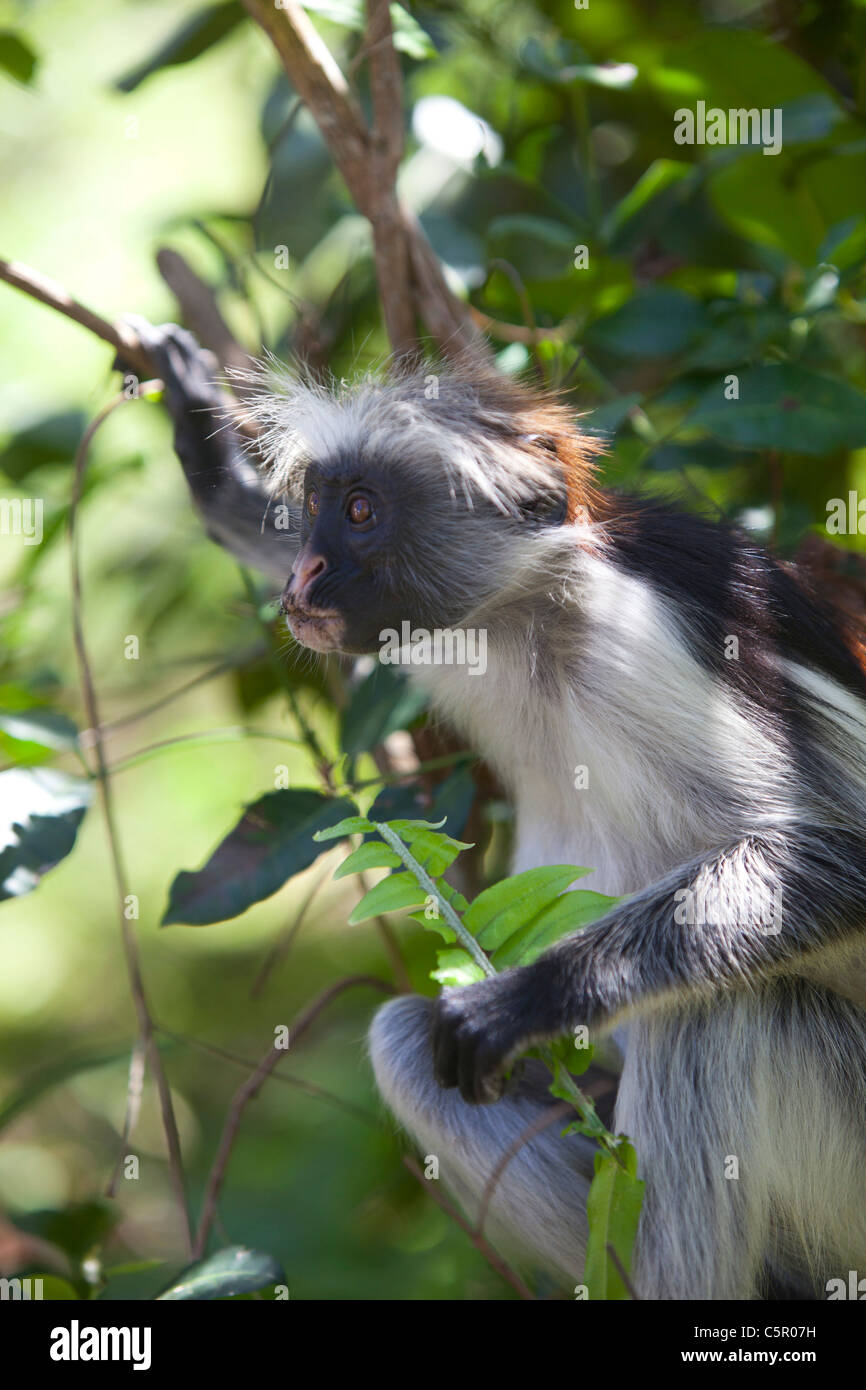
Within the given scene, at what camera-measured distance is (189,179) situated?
22.0 ft

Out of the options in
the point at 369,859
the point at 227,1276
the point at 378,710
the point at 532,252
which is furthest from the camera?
the point at 532,252

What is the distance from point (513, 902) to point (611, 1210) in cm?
58

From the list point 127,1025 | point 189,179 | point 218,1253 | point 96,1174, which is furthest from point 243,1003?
point 189,179

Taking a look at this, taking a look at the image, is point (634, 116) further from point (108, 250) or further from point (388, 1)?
point (108, 250)

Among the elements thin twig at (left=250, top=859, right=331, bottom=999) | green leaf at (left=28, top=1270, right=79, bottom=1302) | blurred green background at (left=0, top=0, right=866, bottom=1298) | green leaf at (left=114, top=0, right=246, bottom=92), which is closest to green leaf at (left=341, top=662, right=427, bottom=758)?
blurred green background at (left=0, top=0, right=866, bottom=1298)

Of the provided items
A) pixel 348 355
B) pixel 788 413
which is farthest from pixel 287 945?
pixel 348 355

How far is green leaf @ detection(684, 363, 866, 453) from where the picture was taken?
3506 millimetres

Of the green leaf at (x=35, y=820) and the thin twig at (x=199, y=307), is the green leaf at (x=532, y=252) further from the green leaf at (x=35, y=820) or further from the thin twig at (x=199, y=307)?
the green leaf at (x=35, y=820)

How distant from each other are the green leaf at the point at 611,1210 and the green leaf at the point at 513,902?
441mm

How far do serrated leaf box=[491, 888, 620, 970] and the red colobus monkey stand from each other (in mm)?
104

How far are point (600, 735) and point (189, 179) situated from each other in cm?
485

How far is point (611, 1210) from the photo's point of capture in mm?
2326

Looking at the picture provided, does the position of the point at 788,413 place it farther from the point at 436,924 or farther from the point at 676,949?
the point at 436,924

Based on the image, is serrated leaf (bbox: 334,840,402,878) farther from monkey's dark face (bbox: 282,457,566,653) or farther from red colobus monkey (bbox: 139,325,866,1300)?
monkey's dark face (bbox: 282,457,566,653)
